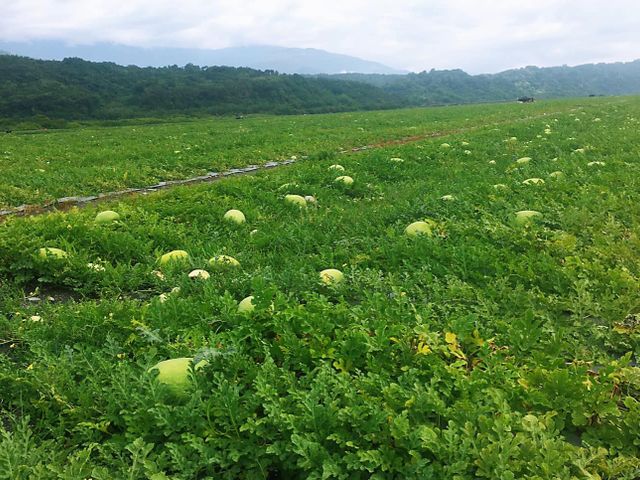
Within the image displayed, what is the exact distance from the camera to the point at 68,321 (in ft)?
14.6

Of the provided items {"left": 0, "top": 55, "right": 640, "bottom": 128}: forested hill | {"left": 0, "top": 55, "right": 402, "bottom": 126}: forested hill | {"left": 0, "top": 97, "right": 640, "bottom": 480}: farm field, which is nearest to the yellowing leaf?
{"left": 0, "top": 97, "right": 640, "bottom": 480}: farm field

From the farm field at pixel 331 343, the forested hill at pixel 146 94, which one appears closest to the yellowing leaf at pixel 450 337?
the farm field at pixel 331 343

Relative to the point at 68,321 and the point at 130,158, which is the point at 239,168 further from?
the point at 68,321

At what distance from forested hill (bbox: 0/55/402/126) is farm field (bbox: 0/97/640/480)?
270 feet

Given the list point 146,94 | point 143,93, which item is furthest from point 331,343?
point 143,93

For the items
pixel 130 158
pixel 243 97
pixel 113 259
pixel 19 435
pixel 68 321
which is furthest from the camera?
pixel 243 97

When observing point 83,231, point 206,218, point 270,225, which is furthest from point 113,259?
point 270,225

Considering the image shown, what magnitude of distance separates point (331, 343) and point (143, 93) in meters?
121

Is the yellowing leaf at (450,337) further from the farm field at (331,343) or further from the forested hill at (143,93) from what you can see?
the forested hill at (143,93)

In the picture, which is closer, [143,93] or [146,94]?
[146,94]

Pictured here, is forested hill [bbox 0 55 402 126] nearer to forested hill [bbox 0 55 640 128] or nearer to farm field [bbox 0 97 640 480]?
forested hill [bbox 0 55 640 128]

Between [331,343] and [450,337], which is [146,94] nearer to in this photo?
[331,343]

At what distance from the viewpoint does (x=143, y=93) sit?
365ft

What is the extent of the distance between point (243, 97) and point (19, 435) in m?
123
